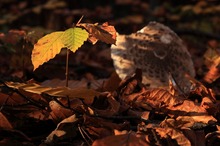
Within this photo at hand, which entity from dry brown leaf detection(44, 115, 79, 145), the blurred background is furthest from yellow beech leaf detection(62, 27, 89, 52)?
the blurred background

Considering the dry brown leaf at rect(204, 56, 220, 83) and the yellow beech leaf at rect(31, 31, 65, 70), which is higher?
the yellow beech leaf at rect(31, 31, 65, 70)

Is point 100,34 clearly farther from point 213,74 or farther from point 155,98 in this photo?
point 213,74

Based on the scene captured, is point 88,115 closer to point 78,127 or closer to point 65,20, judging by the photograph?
point 78,127

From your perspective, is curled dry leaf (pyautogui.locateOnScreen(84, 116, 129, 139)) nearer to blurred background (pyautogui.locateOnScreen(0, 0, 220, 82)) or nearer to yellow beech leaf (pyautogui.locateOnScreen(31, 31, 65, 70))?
yellow beech leaf (pyautogui.locateOnScreen(31, 31, 65, 70))

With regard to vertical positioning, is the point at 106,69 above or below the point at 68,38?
below

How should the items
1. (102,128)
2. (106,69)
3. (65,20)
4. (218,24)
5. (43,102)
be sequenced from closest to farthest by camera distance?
(102,128), (43,102), (106,69), (65,20), (218,24)

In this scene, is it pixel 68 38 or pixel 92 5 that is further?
pixel 92 5

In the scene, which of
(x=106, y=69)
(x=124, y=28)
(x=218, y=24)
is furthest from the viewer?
(x=218, y=24)

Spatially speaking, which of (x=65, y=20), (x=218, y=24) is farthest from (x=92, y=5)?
(x=218, y=24)

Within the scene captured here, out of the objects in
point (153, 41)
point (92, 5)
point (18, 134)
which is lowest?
point (18, 134)
